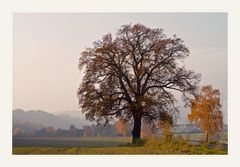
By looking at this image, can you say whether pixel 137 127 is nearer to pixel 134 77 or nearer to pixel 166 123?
pixel 166 123

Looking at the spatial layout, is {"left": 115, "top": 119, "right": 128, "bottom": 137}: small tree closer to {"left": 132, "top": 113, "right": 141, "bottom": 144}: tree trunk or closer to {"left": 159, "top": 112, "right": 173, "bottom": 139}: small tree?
{"left": 132, "top": 113, "right": 141, "bottom": 144}: tree trunk

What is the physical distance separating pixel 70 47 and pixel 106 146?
8.38 feet

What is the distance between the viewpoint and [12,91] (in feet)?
46.0

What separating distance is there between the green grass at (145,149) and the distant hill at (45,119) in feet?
1.81

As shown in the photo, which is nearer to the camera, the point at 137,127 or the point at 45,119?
the point at 45,119

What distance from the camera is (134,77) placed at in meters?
14.4

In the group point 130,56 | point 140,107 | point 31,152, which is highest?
point 130,56

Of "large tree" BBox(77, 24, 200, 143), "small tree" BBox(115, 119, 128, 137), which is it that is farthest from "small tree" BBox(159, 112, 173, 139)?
"small tree" BBox(115, 119, 128, 137)

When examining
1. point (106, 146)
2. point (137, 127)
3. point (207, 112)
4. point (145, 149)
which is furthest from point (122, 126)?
point (207, 112)

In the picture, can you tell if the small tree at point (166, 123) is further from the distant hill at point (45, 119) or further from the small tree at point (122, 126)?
the distant hill at point (45, 119)

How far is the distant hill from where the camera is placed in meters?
14.0
